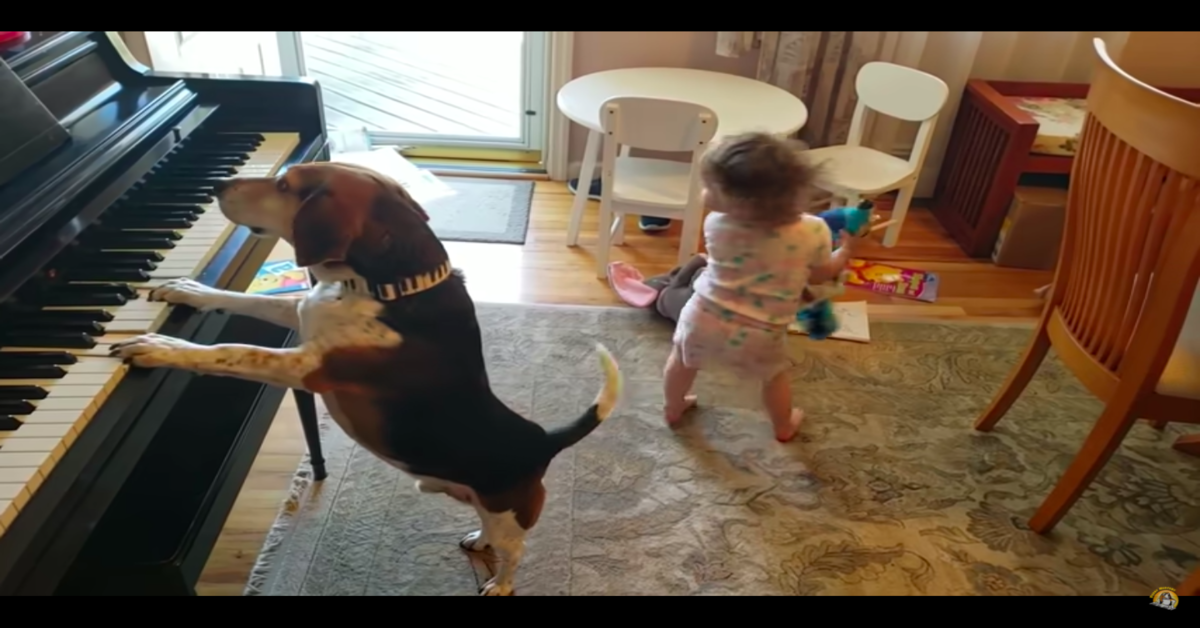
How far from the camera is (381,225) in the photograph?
932 mm

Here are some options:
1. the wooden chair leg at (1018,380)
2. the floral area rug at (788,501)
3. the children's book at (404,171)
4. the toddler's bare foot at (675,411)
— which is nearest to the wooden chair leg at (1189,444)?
the floral area rug at (788,501)

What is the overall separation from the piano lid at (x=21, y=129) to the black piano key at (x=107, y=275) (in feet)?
0.47

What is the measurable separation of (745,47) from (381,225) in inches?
87.9

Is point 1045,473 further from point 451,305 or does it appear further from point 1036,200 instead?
point 451,305

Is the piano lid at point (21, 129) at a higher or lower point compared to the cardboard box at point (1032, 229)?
higher

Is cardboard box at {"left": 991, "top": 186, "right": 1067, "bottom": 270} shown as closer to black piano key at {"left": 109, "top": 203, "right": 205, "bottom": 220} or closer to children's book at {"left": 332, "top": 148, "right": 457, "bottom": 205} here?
children's book at {"left": 332, "top": 148, "right": 457, "bottom": 205}

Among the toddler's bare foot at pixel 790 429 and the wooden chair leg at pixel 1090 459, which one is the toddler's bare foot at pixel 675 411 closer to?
the toddler's bare foot at pixel 790 429

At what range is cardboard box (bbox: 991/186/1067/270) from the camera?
2658 mm

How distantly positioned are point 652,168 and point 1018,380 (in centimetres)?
128

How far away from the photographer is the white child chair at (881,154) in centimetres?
258

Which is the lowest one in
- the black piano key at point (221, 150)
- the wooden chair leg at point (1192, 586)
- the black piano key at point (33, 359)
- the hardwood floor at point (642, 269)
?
the hardwood floor at point (642, 269)

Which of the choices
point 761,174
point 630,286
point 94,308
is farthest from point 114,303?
point 630,286

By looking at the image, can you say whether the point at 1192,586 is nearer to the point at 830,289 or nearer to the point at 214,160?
the point at 830,289
